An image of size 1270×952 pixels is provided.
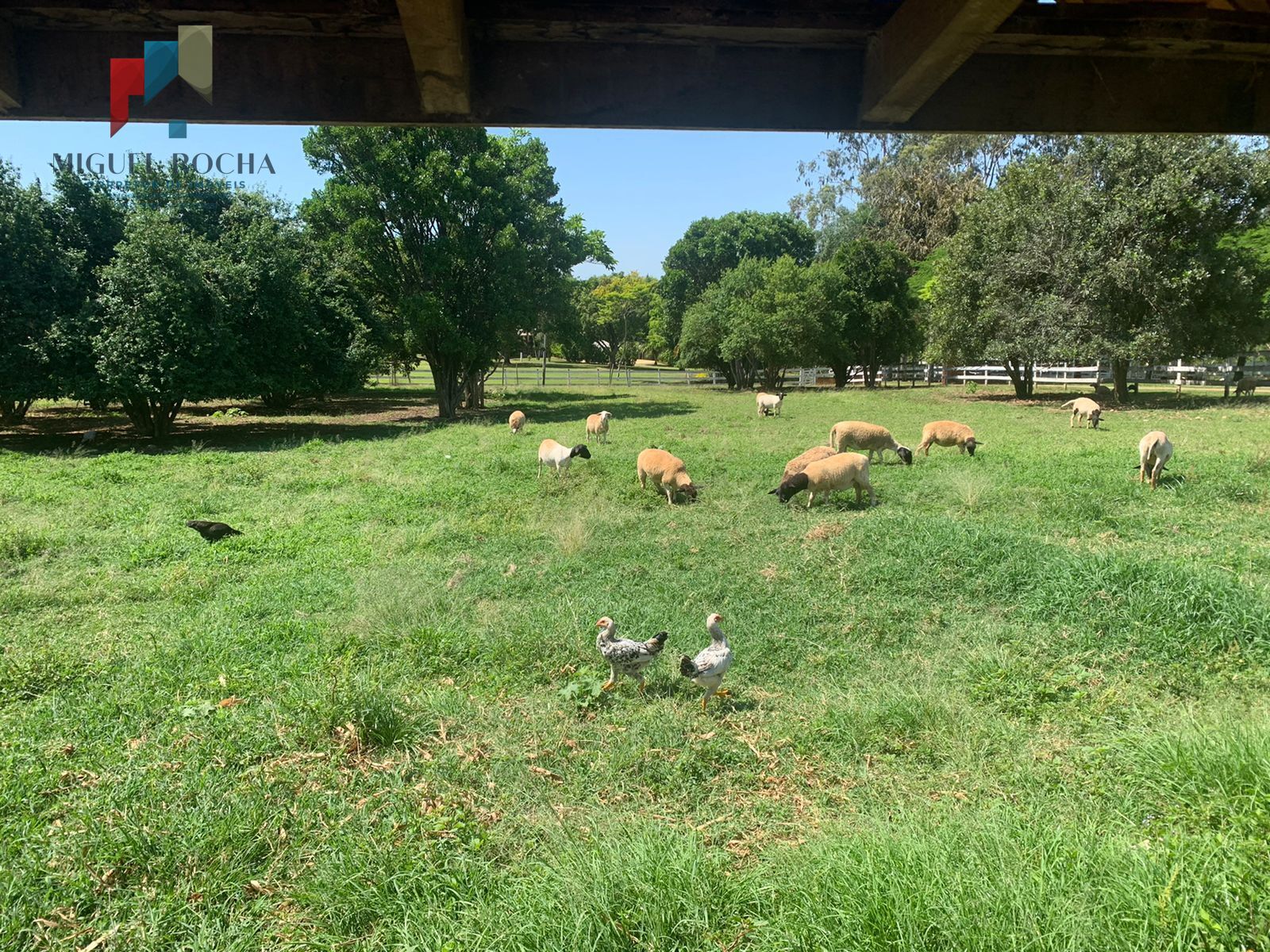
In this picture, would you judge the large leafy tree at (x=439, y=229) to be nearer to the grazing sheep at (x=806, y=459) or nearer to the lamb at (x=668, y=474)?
the lamb at (x=668, y=474)

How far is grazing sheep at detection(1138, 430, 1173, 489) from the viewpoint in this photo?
31.6ft

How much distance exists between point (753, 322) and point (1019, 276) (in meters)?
12.7

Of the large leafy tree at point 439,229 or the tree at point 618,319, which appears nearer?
the large leafy tree at point 439,229

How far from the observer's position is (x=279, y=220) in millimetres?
20750

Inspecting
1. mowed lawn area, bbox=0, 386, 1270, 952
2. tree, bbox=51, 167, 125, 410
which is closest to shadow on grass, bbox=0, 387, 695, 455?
tree, bbox=51, 167, 125, 410

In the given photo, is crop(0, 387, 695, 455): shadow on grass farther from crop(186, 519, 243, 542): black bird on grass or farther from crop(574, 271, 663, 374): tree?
crop(574, 271, 663, 374): tree

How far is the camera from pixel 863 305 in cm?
3722

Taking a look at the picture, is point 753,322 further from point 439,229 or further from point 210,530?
point 210,530

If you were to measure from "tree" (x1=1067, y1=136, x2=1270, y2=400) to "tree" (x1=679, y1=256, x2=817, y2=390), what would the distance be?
13962 mm

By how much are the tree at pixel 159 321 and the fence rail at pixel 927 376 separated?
15.0m

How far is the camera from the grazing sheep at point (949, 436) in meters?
13.7

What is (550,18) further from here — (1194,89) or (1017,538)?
(1017,538)

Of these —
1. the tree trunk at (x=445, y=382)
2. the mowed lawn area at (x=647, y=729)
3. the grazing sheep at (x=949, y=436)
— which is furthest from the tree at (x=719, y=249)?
the mowed lawn area at (x=647, y=729)

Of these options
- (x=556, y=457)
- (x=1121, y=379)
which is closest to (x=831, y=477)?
(x=556, y=457)
